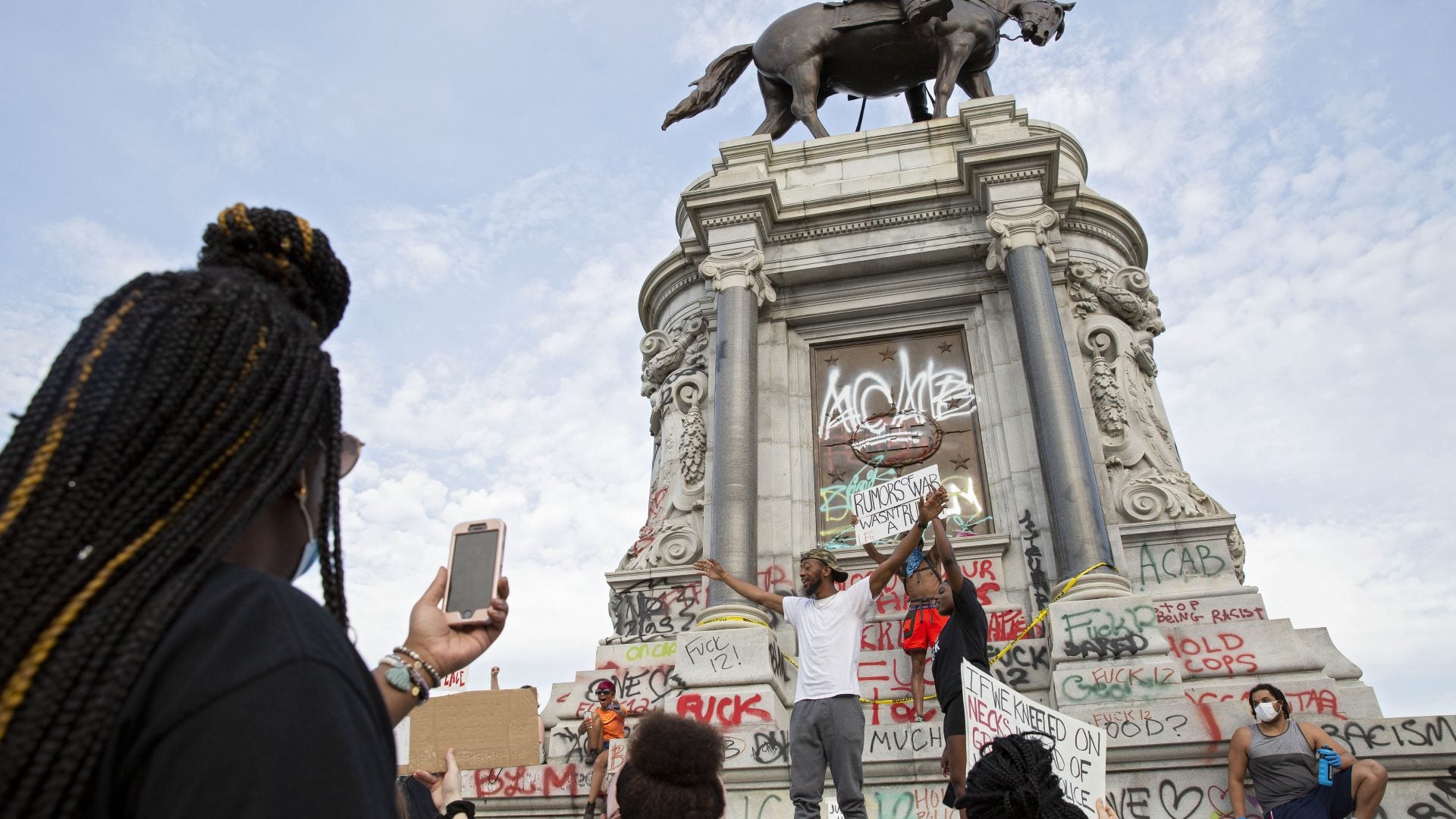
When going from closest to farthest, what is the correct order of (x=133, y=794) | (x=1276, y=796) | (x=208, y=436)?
(x=133, y=794) → (x=208, y=436) → (x=1276, y=796)

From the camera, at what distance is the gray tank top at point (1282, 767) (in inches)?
249

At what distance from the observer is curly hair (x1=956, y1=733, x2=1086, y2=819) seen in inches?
117

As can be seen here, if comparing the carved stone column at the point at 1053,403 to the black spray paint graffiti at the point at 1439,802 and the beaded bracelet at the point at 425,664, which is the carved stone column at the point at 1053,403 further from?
the beaded bracelet at the point at 425,664

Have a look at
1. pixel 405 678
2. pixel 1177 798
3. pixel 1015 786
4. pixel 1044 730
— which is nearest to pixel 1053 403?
pixel 1177 798

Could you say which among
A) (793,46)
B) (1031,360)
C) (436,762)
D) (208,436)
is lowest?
(208,436)

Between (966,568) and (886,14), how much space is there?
27.6ft

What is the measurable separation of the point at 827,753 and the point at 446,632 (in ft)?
14.7

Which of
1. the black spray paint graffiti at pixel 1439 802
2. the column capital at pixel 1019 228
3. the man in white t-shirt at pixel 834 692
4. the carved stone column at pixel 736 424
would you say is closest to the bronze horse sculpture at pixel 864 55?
the column capital at pixel 1019 228

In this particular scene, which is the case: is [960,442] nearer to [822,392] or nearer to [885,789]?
[822,392]

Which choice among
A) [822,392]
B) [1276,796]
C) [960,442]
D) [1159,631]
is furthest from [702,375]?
[1276,796]

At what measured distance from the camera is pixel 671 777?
3131 millimetres

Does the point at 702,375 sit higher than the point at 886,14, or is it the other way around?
the point at 886,14

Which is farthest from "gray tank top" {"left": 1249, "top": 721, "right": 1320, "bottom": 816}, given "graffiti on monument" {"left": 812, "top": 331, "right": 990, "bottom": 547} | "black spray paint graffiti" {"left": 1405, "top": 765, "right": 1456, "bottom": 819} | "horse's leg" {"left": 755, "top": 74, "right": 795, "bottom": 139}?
"horse's leg" {"left": 755, "top": 74, "right": 795, "bottom": 139}

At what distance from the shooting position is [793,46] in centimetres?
1463
